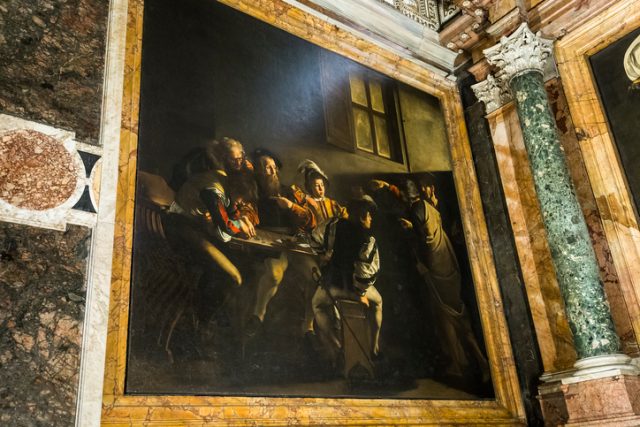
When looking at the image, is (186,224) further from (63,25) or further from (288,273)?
(63,25)

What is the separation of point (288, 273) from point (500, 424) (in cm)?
313

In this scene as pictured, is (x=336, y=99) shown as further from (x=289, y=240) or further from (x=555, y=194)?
(x=555, y=194)

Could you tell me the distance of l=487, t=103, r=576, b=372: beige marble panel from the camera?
7.12 m

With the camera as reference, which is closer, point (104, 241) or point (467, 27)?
point (104, 241)

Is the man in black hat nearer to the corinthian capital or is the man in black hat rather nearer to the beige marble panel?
the beige marble panel

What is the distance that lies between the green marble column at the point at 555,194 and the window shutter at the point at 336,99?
2040 millimetres

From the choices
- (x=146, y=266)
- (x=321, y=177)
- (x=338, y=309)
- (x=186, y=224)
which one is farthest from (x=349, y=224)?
(x=146, y=266)

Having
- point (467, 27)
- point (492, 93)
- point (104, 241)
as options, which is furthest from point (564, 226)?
point (104, 241)

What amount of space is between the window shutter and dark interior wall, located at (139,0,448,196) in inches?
3.8

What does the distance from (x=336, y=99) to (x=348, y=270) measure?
2253mm

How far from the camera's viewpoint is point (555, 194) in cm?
692

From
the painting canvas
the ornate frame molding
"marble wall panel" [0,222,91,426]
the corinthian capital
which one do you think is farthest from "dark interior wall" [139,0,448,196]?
the ornate frame molding

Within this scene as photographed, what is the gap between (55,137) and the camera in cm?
487

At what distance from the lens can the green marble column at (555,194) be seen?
6316 mm
